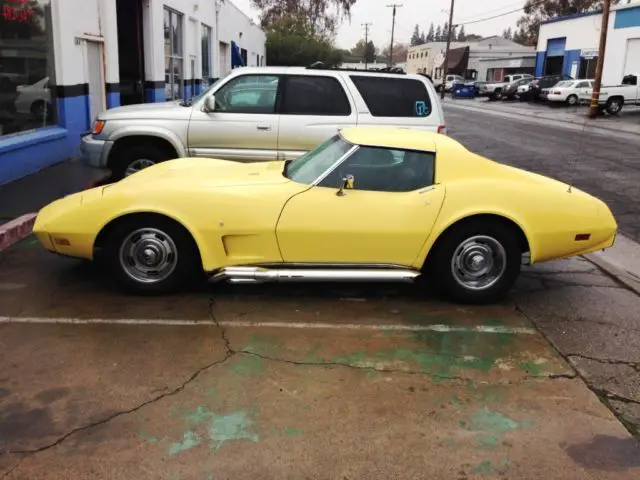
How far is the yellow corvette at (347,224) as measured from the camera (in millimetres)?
4828

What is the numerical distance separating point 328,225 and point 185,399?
1.86m

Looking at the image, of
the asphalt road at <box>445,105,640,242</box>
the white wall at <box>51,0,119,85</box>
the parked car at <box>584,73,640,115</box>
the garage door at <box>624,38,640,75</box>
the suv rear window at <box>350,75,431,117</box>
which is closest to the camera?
the suv rear window at <box>350,75,431,117</box>

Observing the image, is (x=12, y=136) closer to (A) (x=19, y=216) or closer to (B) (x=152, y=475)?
(A) (x=19, y=216)

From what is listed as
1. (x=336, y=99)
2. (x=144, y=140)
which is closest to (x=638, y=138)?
(x=336, y=99)

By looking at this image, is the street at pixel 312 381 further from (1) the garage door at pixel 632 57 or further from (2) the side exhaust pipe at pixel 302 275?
(1) the garage door at pixel 632 57

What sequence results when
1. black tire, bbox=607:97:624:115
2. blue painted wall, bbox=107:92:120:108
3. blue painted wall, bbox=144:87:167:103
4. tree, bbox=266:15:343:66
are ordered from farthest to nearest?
tree, bbox=266:15:343:66 < black tire, bbox=607:97:624:115 < blue painted wall, bbox=144:87:167:103 < blue painted wall, bbox=107:92:120:108

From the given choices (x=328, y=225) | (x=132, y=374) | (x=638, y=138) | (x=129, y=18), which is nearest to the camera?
(x=132, y=374)

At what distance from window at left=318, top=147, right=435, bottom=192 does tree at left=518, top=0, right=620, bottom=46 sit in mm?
62086

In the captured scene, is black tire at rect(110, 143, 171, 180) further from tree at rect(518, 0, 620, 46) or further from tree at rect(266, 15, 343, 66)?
tree at rect(518, 0, 620, 46)

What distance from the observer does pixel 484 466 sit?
9.83 feet

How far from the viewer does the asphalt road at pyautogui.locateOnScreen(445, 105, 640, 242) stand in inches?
390

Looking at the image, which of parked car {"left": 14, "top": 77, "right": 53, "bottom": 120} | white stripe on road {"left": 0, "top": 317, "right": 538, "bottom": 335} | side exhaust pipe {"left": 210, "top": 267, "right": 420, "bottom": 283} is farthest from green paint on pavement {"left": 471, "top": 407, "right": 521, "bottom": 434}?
parked car {"left": 14, "top": 77, "right": 53, "bottom": 120}

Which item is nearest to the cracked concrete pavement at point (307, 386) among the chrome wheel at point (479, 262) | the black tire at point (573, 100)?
the chrome wheel at point (479, 262)

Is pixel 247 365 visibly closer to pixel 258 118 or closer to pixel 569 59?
pixel 258 118
